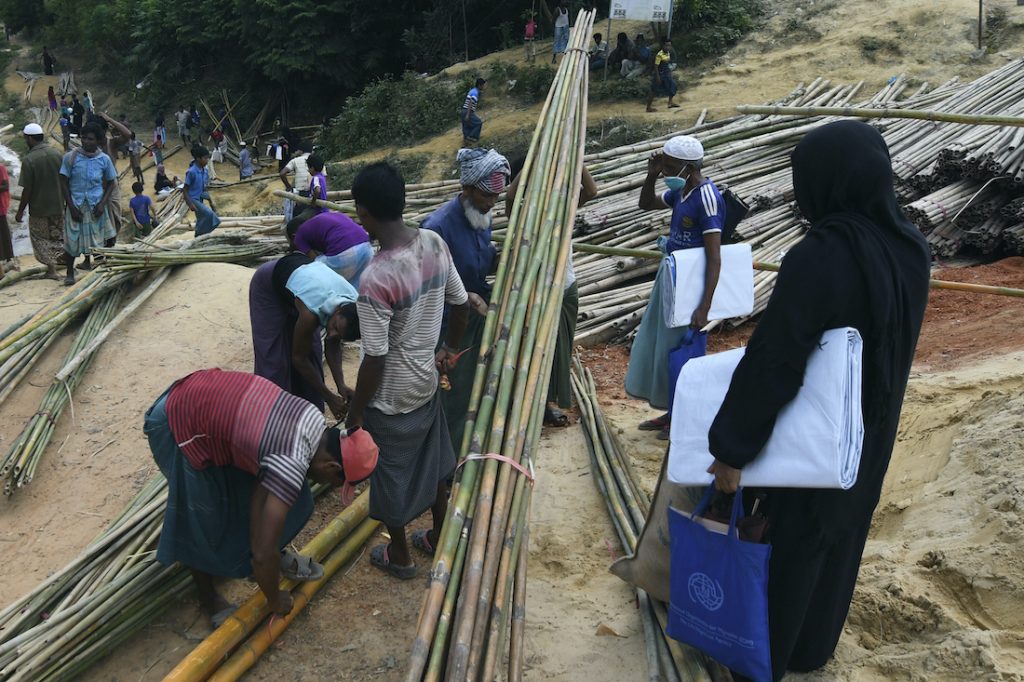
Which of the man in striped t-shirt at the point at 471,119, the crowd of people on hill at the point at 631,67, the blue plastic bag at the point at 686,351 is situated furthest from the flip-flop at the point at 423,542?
the man in striped t-shirt at the point at 471,119

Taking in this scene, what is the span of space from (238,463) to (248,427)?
184 mm

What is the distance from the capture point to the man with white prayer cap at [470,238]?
3447mm

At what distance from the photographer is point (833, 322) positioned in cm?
197

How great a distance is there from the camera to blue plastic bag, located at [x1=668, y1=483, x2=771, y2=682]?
2.16 m

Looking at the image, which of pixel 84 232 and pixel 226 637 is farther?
pixel 84 232

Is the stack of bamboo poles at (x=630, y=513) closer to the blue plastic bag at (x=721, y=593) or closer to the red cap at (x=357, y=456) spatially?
the blue plastic bag at (x=721, y=593)

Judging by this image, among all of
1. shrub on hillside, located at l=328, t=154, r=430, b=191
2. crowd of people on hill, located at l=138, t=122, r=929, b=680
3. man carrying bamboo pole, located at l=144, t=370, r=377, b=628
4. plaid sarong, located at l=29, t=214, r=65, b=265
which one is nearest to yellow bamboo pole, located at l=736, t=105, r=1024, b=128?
crowd of people on hill, located at l=138, t=122, r=929, b=680

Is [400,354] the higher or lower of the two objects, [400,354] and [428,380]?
the higher

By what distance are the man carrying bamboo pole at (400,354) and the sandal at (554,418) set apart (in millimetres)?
1370

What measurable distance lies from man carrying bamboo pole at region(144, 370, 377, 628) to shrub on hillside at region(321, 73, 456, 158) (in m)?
13.6

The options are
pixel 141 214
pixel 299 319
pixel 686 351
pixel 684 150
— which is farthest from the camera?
pixel 141 214

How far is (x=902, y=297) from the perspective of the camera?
6.64 feet

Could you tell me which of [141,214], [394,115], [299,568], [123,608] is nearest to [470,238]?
[299,568]

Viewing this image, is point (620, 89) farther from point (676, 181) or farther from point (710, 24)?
point (676, 181)
